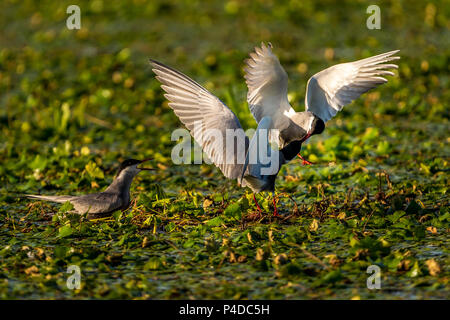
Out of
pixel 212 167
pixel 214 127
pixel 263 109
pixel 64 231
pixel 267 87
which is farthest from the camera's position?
pixel 212 167

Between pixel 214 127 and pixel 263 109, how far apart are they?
0.81 m

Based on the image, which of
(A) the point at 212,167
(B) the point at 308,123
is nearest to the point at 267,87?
(B) the point at 308,123

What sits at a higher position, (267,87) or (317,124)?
(267,87)

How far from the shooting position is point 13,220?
6.62 m

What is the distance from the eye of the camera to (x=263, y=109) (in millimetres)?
7047

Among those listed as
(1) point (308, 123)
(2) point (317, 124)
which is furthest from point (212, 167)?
(2) point (317, 124)

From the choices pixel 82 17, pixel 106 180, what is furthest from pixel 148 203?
pixel 82 17

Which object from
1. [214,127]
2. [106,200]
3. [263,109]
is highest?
[263,109]

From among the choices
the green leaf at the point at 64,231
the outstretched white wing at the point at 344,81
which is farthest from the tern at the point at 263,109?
the green leaf at the point at 64,231

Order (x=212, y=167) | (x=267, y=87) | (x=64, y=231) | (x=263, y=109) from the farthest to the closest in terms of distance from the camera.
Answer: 1. (x=212, y=167)
2. (x=263, y=109)
3. (x=267, y=87)
4. (x=64, y=231)

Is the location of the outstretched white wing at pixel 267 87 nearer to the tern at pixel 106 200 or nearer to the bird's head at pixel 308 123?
the bird's head at pixel 308 123

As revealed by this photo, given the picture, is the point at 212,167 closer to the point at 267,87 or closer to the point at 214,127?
the point at 267,87

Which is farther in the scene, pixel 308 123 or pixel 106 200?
pixel 308 123

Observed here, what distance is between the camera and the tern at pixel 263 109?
6430 mm
